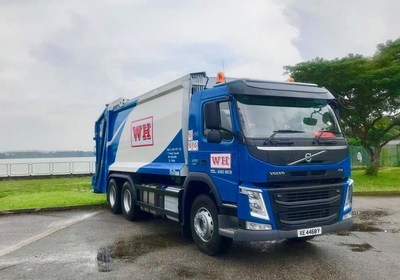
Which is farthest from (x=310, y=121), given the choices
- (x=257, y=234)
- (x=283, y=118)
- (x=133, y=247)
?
(x=133, y=247)

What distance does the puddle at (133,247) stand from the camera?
6102mm

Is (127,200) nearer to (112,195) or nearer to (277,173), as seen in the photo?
(112,195)

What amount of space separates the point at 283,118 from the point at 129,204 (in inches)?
201

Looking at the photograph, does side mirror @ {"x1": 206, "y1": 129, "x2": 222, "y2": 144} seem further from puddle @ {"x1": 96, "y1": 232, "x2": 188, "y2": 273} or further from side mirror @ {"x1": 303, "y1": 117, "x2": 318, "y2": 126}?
puddle @ {"x1": 96, "y1": 232, "x2": 188, "y2": 273}

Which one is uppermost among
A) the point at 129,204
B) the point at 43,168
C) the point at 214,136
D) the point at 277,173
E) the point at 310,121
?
the point at 310,121

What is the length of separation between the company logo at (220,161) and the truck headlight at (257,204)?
22.9 inches

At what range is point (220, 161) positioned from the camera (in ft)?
19.5

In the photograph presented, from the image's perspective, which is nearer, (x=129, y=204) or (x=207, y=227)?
(x=207, y=227)

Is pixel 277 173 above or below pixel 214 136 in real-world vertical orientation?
below

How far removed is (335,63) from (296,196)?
16.4m

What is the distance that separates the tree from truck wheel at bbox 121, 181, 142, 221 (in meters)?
13.5

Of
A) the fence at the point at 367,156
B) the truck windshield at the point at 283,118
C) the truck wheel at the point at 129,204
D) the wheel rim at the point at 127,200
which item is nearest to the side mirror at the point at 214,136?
the truck windshield at the point at 283,118

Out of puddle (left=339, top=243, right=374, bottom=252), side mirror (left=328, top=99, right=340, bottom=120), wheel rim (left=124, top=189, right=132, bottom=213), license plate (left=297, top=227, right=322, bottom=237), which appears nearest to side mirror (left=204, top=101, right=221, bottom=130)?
license plate (left=297, top=227, right=322, bottom=237)

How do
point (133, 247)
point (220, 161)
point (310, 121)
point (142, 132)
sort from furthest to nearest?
point (142, 132) → point (133, 247) → point (310, 121) → point (220, 161)
